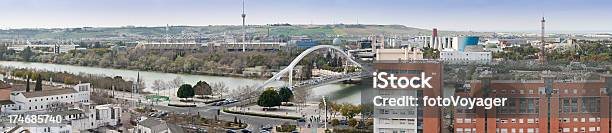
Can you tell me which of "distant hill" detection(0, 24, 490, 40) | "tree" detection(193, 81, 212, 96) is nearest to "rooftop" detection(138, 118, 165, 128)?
"tree" detection(193, 81, 212, 96)

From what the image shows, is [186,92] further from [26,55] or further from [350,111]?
[26,55]

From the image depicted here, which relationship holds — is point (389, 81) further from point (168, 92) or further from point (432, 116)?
point (168, 92)

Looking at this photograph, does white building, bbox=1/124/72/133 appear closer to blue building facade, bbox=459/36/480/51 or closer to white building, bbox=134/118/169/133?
white building, bbox=134/118/169/133

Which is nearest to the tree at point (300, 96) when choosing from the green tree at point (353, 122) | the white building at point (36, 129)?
the green tree at point (353, 122)

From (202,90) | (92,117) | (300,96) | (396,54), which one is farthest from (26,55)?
(92,117)

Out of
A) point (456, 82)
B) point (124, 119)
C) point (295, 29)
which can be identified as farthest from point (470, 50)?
point (295, 29)

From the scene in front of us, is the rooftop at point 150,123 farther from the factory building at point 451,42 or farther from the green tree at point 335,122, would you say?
the factory building at point 451,42

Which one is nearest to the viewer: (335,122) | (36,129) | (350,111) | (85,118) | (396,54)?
(36,129)
